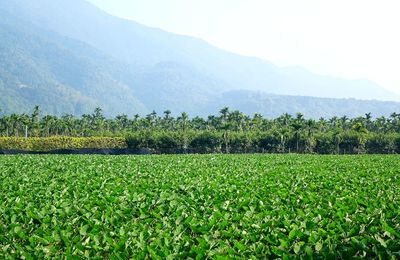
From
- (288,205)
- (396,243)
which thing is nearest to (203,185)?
(288,205)

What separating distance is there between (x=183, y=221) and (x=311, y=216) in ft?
8.61

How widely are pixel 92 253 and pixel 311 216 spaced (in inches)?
179

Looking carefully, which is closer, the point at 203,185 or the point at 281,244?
the point at 281,244

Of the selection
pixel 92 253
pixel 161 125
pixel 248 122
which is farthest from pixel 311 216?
pixel 161 125

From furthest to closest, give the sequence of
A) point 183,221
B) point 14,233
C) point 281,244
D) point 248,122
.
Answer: point 248,122
point 183,221
point 14,233
point 281,244

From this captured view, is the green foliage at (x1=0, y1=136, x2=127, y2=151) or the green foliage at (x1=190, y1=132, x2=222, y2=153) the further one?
the green foliage at (x1=190, y1=132, x2=222, y2=153)

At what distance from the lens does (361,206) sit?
11.0 meters

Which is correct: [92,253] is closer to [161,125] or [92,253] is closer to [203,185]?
[203,185]

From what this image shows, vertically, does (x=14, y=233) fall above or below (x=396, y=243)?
below

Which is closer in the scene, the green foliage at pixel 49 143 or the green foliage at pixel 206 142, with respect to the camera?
the green foliage at pixel 49 143

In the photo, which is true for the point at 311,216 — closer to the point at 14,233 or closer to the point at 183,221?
the point at 183,221

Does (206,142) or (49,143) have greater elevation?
(206,142)

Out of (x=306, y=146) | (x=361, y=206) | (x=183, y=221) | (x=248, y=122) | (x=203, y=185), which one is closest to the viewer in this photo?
(x=183, y=221)

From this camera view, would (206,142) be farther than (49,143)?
Yes
